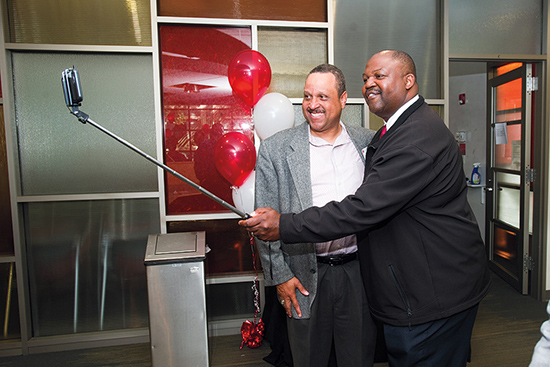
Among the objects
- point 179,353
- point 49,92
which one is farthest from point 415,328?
point 49,92

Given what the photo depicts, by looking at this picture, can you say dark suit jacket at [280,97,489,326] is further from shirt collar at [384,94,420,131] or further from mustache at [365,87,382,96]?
mustache at [365,87,382,96]

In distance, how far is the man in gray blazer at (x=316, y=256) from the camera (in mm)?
1601

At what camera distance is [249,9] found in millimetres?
2684

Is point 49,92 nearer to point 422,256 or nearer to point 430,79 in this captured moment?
point 422,256

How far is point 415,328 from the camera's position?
134 cm

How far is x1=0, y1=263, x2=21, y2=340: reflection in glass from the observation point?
2.65 metres

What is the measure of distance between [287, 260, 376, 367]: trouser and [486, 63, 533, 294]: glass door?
2.70 metres

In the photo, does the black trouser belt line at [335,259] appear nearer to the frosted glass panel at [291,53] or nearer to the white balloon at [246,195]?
the white balloon at [246,195]

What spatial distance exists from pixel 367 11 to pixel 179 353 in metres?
2.74

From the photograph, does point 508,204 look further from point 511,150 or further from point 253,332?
point 253,332

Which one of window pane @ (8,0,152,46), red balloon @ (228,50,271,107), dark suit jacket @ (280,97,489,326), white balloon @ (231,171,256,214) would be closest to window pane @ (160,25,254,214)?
window pane @ (8,0,152,46)

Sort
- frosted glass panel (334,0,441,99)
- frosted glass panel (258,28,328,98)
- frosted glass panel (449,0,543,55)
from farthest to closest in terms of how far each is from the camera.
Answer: frosted glass panel (449,0,543,55)
frosted glass panel (334,0,441,99)
frosted glass panel (258,28,328,98)

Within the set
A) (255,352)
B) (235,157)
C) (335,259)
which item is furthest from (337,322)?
(255,352)

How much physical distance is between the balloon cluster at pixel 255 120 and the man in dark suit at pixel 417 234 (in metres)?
0.85
